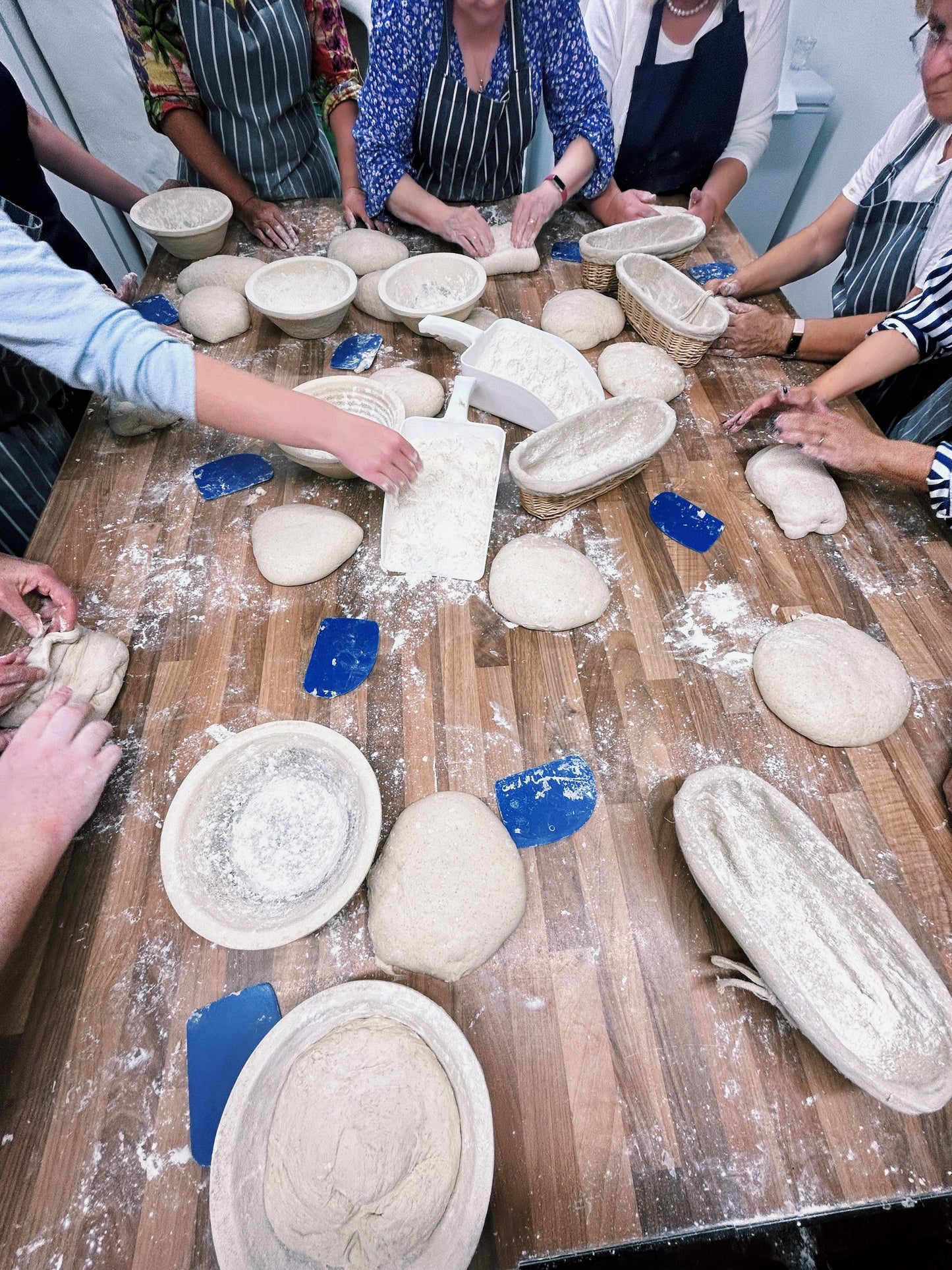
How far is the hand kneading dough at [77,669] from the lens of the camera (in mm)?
982

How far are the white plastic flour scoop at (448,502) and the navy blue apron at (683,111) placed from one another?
1479 millimetres

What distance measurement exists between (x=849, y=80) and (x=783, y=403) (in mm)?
2525

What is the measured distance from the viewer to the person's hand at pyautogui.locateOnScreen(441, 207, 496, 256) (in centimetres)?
176

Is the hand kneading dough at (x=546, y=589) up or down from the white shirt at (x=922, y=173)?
down

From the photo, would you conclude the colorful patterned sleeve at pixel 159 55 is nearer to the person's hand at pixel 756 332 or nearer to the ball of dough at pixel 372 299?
the ball of dough at pixel 372 299

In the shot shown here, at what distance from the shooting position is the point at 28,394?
1.31 metres

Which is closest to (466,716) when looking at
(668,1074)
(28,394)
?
(668,1074)

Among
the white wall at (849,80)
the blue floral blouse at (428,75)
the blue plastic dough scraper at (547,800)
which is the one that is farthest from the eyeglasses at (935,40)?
the blue plastic dough scraper at (547,800)

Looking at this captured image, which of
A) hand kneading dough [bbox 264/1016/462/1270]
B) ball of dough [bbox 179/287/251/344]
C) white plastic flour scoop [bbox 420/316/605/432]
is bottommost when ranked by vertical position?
hand kneading dough [bbox 264/1016/462/1270]

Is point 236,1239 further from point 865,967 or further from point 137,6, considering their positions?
point 137,6

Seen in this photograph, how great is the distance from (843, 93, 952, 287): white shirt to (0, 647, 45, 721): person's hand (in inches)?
77.8

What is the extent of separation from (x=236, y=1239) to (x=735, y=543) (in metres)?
1.34

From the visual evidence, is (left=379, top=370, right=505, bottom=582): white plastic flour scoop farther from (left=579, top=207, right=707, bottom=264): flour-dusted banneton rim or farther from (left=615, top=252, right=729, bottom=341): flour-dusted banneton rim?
(left=579, top=207, right=707, bottom=264): flour-dusted banneton rim

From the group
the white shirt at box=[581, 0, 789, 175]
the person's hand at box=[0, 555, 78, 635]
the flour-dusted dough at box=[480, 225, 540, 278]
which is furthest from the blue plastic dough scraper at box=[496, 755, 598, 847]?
the white shirt at box=[581, 0, 789, 175]
